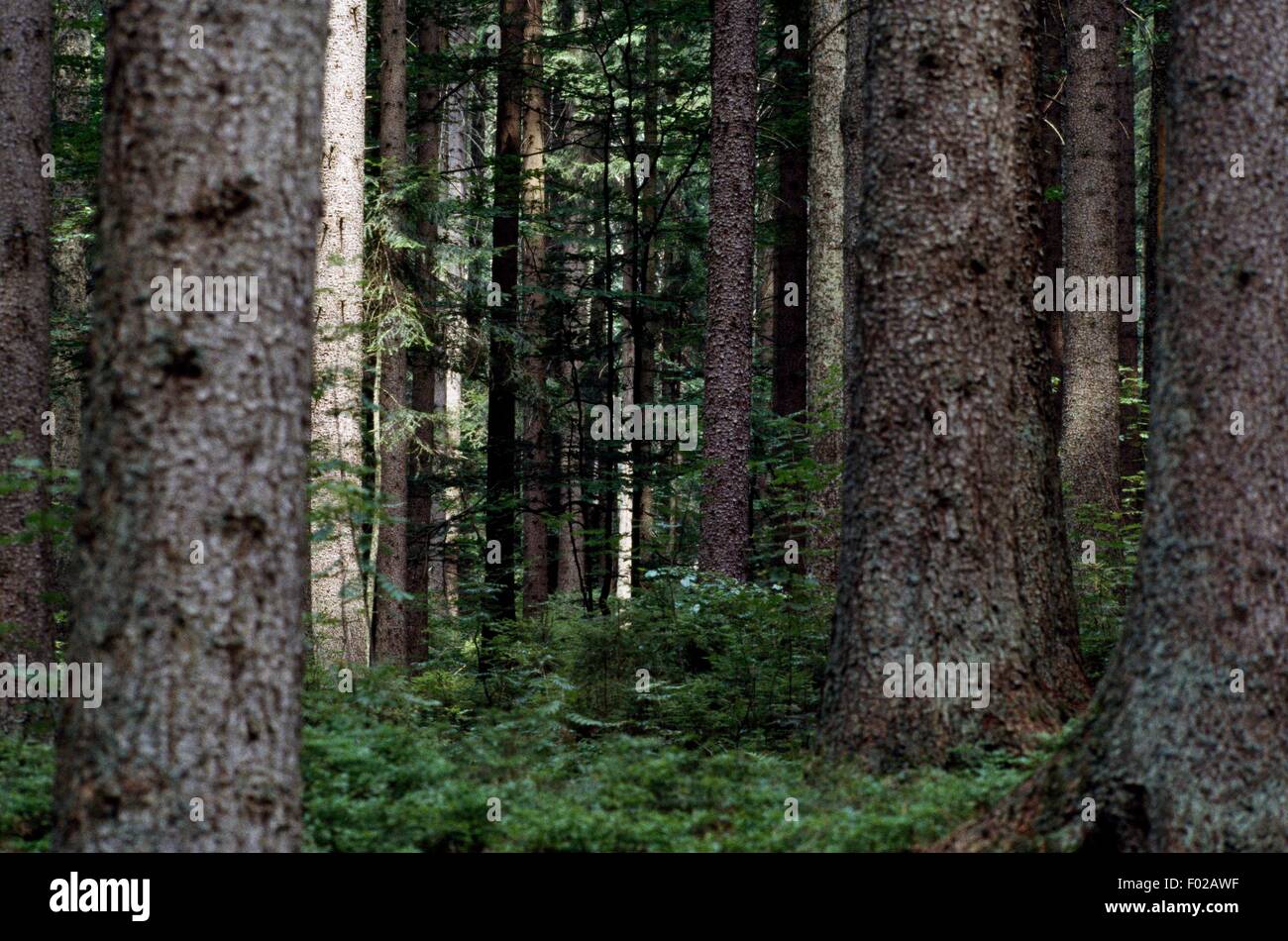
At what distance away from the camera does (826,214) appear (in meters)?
15.6

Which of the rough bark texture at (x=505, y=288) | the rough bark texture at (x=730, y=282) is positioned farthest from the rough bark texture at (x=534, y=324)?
the rough bark texture at (x=730, y=282)

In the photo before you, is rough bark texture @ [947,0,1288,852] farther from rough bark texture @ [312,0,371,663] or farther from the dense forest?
rough bark texture @ [312,0,371,663]

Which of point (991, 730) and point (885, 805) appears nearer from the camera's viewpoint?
point (885, 805)

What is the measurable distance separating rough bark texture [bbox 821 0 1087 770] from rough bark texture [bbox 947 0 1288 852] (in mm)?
1534

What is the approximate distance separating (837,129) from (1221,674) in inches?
487

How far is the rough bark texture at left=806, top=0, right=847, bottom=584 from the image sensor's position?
15023 millimetres

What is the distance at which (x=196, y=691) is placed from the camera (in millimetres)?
3920

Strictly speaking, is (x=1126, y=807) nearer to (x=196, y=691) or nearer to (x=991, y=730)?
(x=991, y=730)

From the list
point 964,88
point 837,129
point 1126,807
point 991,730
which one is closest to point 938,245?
point 964,88

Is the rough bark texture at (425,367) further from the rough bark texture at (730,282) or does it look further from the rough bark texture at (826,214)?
the rough bark texture at (826,214)

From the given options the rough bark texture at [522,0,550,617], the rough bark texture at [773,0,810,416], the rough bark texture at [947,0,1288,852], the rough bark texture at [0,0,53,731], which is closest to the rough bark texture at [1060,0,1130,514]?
the rough bark texture at [773,0,810,416]

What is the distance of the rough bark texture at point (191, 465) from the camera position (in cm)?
390
